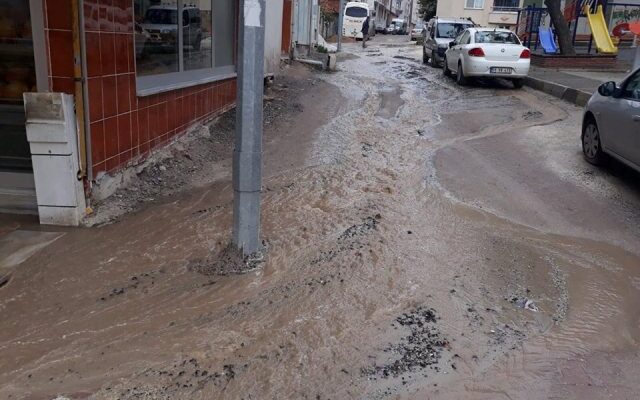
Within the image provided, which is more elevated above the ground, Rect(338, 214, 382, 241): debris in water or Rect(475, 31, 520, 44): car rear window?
Rect(475, 31, 520, 44): car rear window

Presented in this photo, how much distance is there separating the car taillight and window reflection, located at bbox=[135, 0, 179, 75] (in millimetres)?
9226

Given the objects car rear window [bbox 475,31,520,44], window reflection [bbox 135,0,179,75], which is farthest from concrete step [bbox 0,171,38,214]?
car rear window [bbox 475,31,520,44]

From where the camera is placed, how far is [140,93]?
6621 millimetres

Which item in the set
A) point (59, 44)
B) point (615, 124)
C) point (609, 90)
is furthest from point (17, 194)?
point (609, 90)

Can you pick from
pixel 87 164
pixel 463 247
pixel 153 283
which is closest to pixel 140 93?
pixel 87 164

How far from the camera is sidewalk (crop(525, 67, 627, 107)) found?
42.5ft

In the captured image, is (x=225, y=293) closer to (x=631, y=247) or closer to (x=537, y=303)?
(x=537, y=303)

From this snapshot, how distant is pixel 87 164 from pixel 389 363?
12.1ft

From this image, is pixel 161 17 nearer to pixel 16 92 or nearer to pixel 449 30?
pixel 16 92

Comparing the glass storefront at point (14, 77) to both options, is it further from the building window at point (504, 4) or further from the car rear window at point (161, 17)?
the building window at point (504, 4)

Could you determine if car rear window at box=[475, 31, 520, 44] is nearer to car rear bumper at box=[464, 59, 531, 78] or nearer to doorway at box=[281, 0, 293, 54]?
car rear bumper at box=[464, 59, 531, 78]

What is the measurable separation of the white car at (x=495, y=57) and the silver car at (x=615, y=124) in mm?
7061

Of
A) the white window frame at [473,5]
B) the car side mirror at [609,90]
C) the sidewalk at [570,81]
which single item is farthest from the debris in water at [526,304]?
the white window frame at [473,5]

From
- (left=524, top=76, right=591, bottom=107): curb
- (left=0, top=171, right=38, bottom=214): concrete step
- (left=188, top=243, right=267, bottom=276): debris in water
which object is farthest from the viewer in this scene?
(left=524, top=76, right=591, bottom=107): curb
